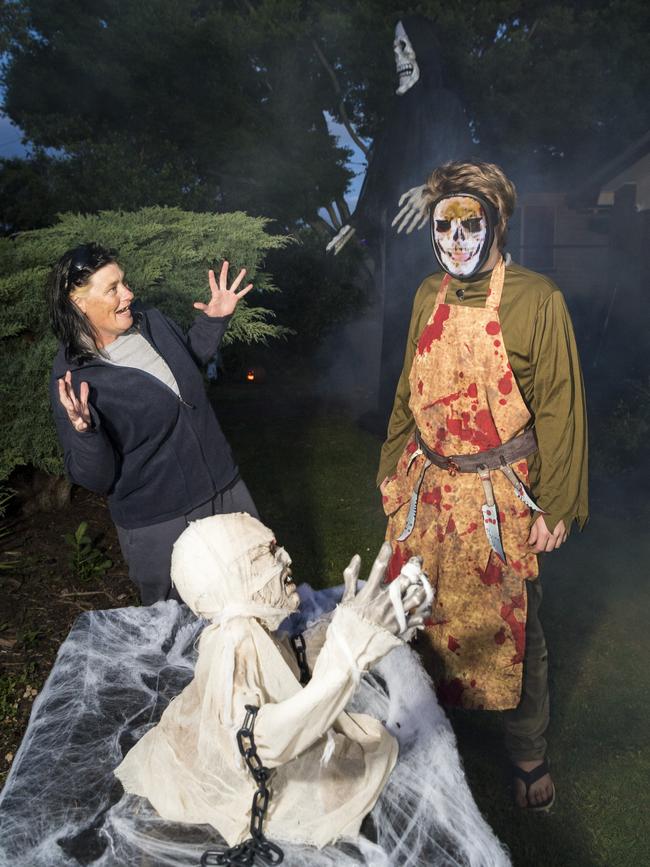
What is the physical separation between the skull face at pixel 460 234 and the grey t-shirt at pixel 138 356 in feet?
3.66

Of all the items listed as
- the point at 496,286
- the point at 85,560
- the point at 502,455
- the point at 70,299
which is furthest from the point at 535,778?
the point at 85,560

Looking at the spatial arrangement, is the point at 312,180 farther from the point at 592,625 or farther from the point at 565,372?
the point at 565,372

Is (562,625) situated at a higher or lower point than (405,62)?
lower

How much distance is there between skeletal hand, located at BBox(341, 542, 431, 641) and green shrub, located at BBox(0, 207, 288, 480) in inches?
127

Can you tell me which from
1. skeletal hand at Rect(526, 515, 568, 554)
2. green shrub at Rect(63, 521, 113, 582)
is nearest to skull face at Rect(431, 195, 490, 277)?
skeletal hand at Rect(526, 515, 568, 554)

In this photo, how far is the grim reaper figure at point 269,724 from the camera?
1.50m

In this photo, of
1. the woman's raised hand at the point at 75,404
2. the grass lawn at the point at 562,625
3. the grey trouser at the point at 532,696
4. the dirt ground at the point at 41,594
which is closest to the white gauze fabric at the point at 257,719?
the grass lawn at the point at 562,625

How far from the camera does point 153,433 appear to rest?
2.75 metres

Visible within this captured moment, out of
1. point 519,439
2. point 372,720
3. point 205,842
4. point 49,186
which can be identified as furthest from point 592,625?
point 49,186

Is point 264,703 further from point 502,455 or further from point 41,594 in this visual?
point 41,594

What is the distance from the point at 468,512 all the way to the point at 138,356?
53.9 inches

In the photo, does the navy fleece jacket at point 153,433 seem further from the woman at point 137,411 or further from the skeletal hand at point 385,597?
the skeletal hand at point 385,597

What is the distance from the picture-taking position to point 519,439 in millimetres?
2580

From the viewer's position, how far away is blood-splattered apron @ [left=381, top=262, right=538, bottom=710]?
2.53 meters
